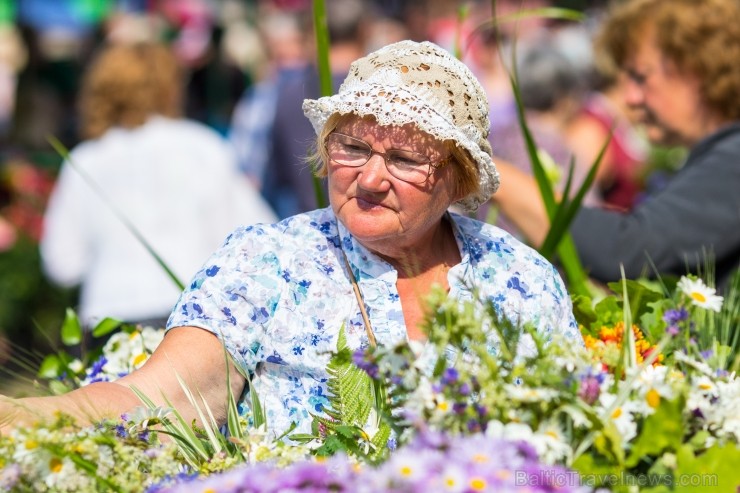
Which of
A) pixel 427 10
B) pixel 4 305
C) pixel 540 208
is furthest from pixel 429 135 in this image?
pixel 427 10

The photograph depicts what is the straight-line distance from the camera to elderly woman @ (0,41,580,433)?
2104mm

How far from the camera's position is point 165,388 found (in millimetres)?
1967

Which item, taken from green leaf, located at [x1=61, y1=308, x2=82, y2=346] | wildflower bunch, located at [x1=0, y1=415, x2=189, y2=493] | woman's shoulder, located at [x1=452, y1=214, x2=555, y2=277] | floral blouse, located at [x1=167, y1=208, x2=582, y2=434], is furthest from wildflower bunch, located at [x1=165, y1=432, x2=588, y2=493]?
green leaf, located at [x1=61, y1=308, x2=82, y2=346]

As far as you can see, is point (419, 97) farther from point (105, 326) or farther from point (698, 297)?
point (105, 326)

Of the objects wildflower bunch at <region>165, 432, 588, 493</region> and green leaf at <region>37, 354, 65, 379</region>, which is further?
green leaf at <region>37, 354, 65, 379</region>

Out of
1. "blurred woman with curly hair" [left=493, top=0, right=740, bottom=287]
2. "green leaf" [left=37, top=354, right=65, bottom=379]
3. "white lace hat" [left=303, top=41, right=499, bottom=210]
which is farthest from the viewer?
"blurred woman with curly hair" [left=493, top=0, right=740, bottom=287]

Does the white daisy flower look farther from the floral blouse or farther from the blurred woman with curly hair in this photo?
the blurred woman with curly hair

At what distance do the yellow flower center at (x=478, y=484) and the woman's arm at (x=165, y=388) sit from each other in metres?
0.66

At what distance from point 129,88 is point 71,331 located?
7.00ft

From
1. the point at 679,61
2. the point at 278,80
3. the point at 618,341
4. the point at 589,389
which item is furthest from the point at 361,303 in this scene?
the point at 278,80

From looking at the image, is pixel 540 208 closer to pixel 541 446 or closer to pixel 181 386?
pixel 181 386

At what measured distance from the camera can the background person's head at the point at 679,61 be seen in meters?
3.52

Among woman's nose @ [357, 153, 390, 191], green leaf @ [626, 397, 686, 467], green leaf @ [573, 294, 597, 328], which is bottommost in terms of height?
green leaf @ [573, 294, 597, 328]

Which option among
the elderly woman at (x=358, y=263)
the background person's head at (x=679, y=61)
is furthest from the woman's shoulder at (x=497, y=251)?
the background person's head at (x=679, y=61)
